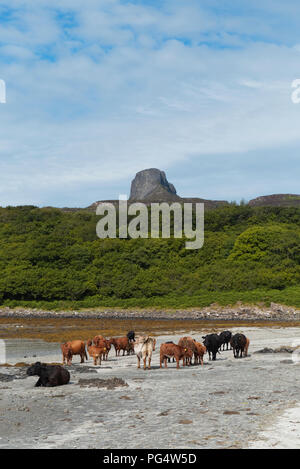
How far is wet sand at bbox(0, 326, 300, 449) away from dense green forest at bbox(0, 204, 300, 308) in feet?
210

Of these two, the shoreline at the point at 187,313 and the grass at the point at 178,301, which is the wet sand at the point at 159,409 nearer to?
the shoreline at the point at 187,313

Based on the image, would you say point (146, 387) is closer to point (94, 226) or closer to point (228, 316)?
point (228, 316)

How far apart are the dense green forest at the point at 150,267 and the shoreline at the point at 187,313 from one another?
2.50 metres

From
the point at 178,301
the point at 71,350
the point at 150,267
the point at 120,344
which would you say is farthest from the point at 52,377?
the point at 150,267

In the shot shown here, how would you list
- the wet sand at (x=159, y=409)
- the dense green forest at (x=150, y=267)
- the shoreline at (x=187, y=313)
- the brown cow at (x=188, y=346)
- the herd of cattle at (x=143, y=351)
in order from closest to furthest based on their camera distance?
1. the wet sand at (x=159, y=409)
2. the herd of cattle at (x=143, y=351)
3. the brown cow at (x=188, y=346)
4. the shoreline at (x=187, y=313)
5. the dense green forest at (x=150, y=267)

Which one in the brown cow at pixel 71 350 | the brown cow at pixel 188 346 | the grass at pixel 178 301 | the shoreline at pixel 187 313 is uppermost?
the brown cow at pixel 188 346

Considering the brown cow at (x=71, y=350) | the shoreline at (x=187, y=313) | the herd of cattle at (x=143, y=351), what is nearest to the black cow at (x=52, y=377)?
the herd of cattle at (x=143, y=351)

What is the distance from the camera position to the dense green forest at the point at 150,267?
297ft

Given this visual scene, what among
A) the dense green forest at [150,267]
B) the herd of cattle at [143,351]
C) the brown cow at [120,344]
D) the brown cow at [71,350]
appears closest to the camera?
the herd of cattle at [143,351]

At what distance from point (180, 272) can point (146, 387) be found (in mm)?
86860

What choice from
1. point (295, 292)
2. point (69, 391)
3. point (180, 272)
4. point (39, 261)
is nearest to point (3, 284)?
point (39, 261)

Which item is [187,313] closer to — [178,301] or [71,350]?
[178,301]

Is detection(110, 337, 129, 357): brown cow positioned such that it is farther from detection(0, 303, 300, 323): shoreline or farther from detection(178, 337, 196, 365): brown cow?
detection(0, 303, 300, 323): shoreline

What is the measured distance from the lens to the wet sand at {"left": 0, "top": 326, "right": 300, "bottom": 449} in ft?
32.7
